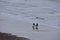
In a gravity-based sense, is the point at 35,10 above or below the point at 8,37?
above

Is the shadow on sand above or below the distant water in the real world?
below

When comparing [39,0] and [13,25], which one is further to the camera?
[13,25]

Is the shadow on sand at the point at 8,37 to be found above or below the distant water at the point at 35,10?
below

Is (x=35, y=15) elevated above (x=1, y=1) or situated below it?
below

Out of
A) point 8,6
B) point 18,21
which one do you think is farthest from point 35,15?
point 8,6

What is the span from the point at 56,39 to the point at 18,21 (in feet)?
1.36

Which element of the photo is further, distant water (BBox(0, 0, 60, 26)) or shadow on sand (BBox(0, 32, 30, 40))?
shadow on sand (BBox(0, 32, 30, 40))

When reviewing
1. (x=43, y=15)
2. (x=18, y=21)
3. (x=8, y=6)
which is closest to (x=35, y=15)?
(x=43, y=15)

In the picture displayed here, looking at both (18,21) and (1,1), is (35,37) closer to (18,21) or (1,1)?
(18,21)

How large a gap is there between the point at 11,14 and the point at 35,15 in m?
0.26

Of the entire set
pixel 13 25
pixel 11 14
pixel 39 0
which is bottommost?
pixel 13 25

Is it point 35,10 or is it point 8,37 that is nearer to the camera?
point 35,10

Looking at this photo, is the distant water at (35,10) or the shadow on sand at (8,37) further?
the shadow on sand at (8,37)

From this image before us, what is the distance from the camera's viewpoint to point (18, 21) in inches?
51.7
